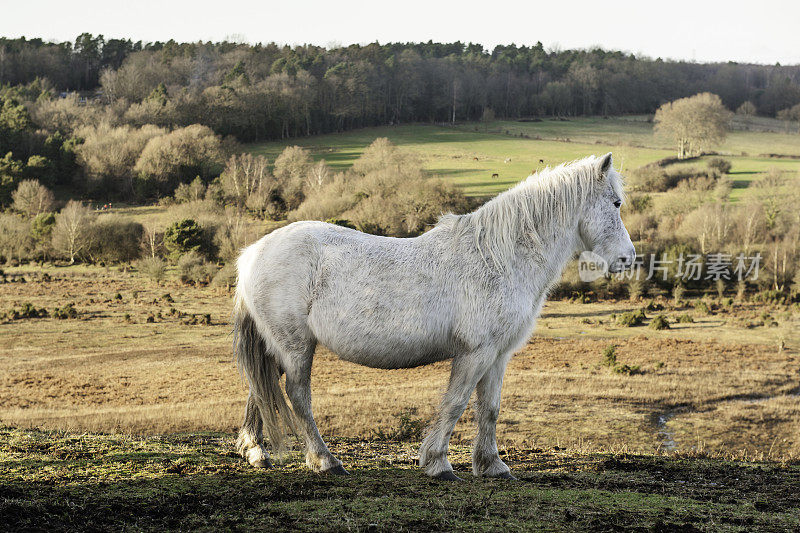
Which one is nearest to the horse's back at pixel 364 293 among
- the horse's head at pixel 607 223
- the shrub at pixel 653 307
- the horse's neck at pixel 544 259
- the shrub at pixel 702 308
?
the horse's neck at pixel 544 259

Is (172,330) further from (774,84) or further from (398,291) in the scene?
(774,84)

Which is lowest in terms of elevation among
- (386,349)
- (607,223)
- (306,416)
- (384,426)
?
(384,426)

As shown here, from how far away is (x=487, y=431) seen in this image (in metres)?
7.99

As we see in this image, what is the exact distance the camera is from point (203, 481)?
6.74m

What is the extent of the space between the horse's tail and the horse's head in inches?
162

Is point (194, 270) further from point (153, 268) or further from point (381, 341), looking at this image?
point (381, 341)

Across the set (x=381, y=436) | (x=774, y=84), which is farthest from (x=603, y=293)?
(x=774, y=84)

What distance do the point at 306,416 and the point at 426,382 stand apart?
1800 cm

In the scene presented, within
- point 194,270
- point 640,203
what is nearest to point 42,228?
point 194,270

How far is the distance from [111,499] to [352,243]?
355cm

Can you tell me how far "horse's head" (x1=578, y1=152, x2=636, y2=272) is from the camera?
802 centimetres

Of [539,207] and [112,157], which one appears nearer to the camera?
[539,207]

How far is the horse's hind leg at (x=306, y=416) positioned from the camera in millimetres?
7742

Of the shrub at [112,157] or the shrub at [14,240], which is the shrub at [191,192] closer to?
the shrub at [112,157]
